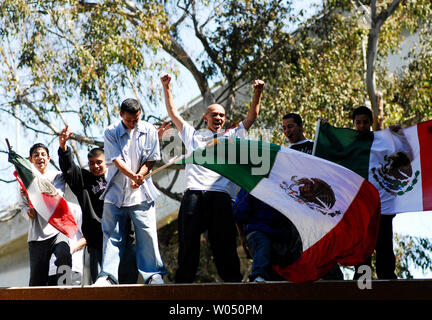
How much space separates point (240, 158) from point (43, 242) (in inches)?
83.5

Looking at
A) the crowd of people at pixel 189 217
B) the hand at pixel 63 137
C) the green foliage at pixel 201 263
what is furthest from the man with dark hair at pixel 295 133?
the green foliage at pixel 201 263

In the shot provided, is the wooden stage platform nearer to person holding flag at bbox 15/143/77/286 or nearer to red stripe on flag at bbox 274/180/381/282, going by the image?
red stripe on flag at bbox 274/180/381/282

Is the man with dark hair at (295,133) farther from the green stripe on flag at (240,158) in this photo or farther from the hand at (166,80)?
the hand at (166,80)

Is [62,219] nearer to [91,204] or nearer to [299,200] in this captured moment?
[91,204]

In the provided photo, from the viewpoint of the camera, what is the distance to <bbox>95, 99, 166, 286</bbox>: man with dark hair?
17.1 ft

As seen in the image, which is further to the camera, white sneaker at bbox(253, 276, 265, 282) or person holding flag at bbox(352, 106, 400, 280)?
person holding flag at bbox(352, 106, 400, 280)

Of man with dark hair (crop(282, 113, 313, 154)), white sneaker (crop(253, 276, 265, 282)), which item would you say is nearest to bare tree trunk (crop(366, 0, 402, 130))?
man with dark hair (crop(282, 113, 313, 154))

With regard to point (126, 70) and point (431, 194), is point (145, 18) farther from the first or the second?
point (431, 194)

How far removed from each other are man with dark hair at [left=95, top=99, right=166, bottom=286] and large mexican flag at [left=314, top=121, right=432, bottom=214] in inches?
58.9

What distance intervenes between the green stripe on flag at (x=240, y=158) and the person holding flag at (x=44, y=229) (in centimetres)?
171

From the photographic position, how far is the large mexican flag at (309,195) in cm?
459

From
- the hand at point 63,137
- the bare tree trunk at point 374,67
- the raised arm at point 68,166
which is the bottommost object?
the raised arm at point 68,166

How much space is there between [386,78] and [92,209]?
10355mm
